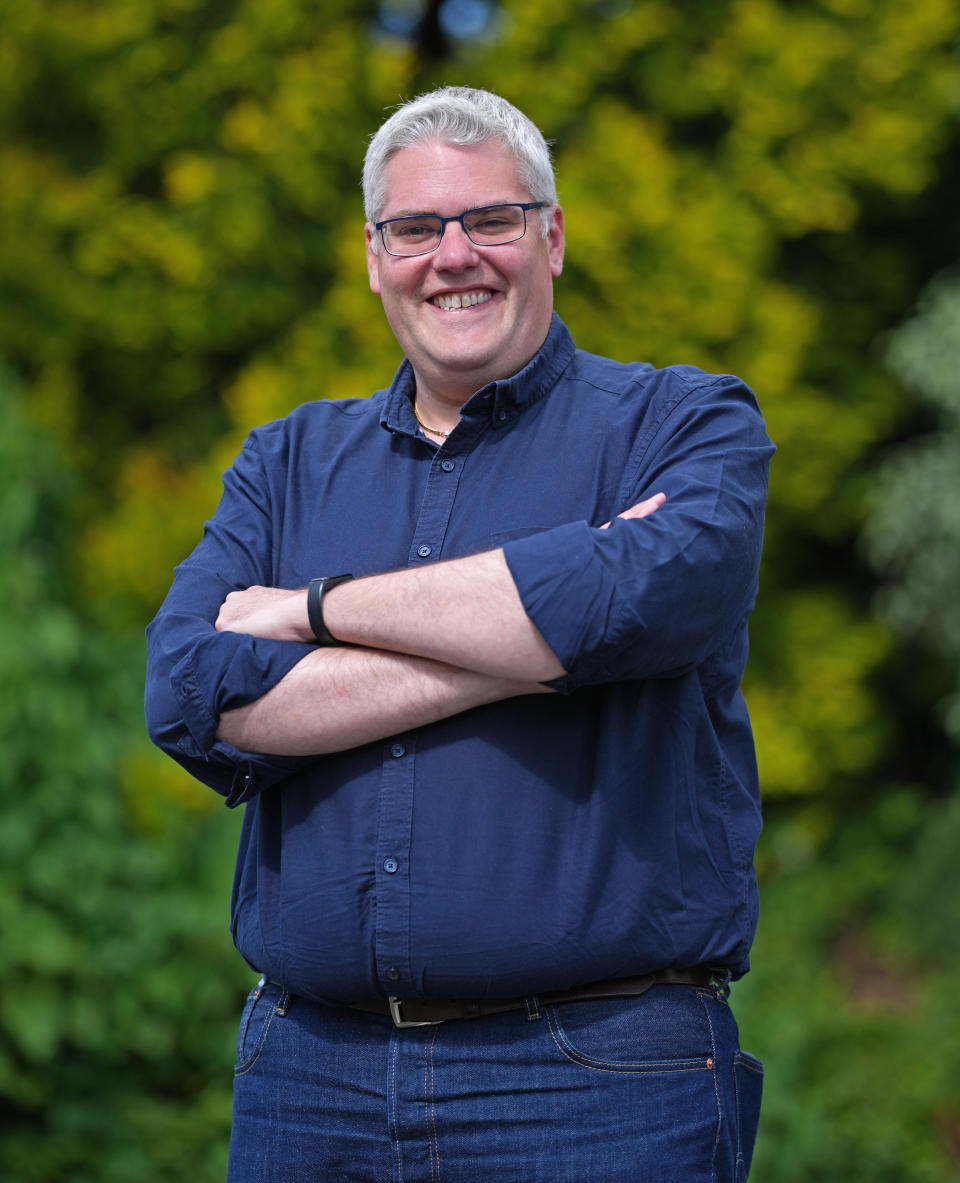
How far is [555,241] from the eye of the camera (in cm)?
216

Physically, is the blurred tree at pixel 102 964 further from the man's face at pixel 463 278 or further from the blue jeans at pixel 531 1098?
the man's face at pixel 463 278

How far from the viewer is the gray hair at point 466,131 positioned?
78.8 inches

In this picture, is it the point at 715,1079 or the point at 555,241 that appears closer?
the point at 715,1079

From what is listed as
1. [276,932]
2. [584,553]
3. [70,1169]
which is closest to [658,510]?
[584,553]

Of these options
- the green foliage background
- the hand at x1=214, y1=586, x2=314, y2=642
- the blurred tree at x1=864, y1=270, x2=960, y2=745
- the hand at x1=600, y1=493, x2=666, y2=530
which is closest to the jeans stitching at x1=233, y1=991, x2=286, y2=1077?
the hand at x1=214, y1=586, x2=314, y2=642

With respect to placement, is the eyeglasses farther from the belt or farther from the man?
the belt

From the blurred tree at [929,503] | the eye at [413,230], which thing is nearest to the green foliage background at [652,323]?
the blurred tree at [929,503]

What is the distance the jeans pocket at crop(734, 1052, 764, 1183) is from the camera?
6.24 feet

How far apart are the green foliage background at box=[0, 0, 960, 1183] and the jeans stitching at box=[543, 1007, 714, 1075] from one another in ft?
9.09

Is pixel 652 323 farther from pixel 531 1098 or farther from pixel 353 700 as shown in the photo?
pixel 531 1098

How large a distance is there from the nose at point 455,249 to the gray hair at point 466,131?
0.42ft

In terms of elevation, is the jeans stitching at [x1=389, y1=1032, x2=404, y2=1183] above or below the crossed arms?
below

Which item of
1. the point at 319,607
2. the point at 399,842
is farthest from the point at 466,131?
the point at 399,842

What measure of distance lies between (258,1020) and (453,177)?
1258 mm
